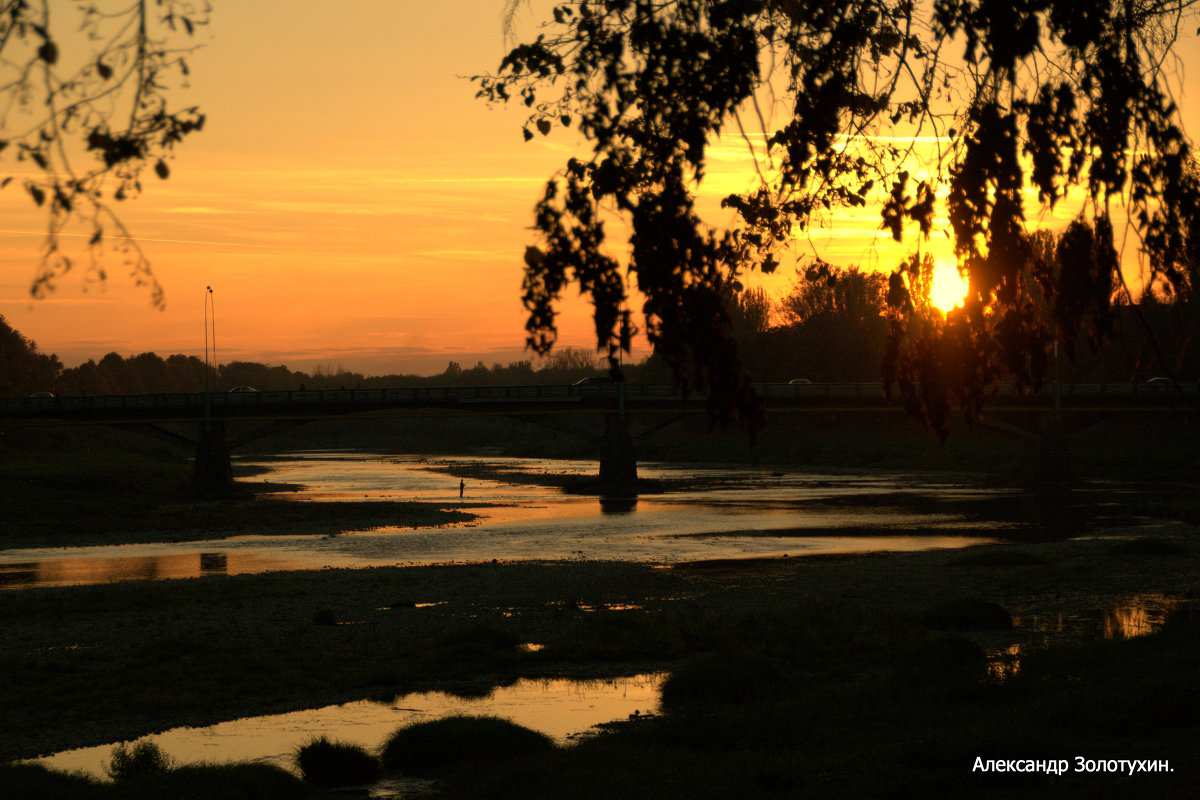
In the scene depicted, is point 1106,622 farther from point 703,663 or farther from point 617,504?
point 617,504

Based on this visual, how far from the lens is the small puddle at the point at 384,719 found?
14.7m

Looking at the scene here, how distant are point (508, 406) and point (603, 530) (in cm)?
2935

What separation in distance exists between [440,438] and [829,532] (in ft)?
415

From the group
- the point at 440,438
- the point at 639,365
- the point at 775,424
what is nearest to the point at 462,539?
the point at 775,424

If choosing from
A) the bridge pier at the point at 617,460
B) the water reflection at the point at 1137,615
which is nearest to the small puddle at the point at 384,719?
the water reflection at the point at 1137,615

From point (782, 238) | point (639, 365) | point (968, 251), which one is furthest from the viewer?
point (639, 365)

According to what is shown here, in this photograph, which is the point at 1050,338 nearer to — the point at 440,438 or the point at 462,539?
the point at 462,539

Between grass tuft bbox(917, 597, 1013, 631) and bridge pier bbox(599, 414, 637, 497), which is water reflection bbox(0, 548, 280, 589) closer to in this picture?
grass tuft bbox(917, 597, 1013, 631)

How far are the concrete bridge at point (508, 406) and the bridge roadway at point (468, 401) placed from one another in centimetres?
7

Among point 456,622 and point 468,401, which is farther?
point 468,401

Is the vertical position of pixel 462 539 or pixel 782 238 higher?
pixel 782 238

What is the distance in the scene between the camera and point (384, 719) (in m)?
16.3

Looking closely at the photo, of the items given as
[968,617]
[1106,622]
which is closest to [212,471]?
[968,617]

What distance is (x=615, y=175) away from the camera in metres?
7.24
